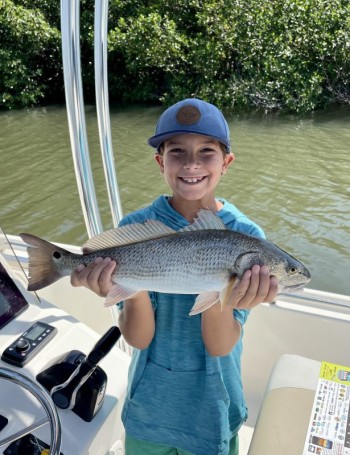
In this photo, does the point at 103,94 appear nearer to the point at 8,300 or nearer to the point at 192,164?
the point at 192,164

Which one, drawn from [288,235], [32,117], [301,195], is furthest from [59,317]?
[32,117]

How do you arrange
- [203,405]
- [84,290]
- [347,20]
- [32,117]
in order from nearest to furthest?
[203,405] < [84,290] < [347,20] < [32,117]

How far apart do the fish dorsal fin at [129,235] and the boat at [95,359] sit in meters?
0.40

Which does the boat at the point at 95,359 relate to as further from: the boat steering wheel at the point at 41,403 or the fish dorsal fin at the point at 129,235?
the fish dorsal fin at the point at 129,235

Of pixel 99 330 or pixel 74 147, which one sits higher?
pixel 74 147

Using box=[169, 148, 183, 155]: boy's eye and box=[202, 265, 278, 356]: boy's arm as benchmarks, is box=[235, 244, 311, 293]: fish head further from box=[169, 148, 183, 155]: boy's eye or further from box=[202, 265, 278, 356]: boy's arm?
box=[169, 148, 183, 155]: boy's eye

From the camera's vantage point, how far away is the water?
7.79m

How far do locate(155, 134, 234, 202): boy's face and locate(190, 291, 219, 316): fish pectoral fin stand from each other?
41 cm

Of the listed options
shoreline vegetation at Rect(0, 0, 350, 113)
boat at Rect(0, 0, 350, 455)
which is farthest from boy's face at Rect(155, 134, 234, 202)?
shoreline vegetation at Rect(0, 0, 350, 113)

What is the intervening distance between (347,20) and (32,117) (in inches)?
461

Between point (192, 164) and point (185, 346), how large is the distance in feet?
2.35

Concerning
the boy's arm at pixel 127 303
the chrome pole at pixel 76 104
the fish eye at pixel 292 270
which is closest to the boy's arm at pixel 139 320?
the boy's arm at pixel 127 303

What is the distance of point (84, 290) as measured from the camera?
3.03 meters

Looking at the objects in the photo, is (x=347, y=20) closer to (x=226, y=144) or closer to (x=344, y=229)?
(x=344, y=229)
